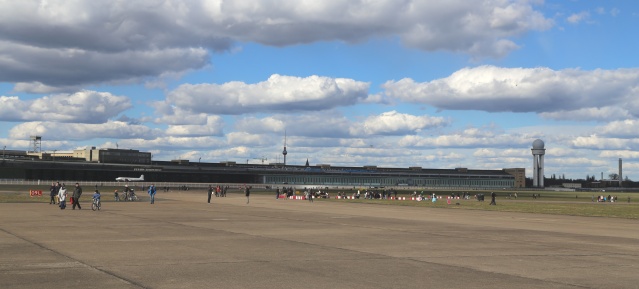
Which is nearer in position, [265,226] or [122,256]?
[122,256]

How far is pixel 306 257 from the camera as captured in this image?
62.5 ft

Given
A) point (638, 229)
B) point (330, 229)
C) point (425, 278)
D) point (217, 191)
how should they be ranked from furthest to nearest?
point (217, 191)
point (638, 229)
point (330, 229)
point (425, 278)

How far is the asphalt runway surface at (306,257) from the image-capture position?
575 inches

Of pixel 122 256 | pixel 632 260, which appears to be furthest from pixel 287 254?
pixel 632 260

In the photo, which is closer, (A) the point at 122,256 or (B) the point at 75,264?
(B) the point at 75,264

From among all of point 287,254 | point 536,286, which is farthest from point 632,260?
point 287,254

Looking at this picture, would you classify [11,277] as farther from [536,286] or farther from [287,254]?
[536,286]

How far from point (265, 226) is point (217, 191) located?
62639 millimetres

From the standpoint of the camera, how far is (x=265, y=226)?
32.1 meters

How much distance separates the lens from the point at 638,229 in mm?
33938

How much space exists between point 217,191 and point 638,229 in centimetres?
6727

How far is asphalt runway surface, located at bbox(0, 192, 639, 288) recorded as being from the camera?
14.6 m

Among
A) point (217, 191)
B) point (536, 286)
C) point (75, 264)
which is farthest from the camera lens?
point (217, 191)

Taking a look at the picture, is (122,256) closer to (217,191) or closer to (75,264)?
(75,264)
